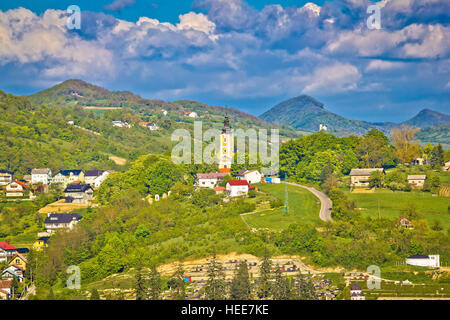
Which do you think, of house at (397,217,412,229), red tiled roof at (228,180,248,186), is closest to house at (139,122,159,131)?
red tiled roof at (228,180,248,186)

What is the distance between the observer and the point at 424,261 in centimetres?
3036

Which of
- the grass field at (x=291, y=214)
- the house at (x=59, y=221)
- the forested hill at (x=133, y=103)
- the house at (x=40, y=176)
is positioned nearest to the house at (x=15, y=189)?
the house at (x=40, y=176)

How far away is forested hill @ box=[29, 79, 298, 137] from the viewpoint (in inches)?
5822

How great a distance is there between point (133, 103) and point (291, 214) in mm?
122454

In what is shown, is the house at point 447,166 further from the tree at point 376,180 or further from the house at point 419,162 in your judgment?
the tree at point 376,180

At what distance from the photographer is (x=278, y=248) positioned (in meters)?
33.4

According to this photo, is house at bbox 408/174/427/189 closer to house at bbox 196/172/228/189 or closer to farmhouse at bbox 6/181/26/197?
house at bbox 196/172/228/189

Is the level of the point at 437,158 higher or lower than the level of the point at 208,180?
higher

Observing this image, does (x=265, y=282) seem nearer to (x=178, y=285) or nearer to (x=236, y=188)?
(x=178, y=285)

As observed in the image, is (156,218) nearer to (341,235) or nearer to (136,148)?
(341,235)

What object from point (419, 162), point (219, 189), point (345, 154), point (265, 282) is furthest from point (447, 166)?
point (265, 282)
